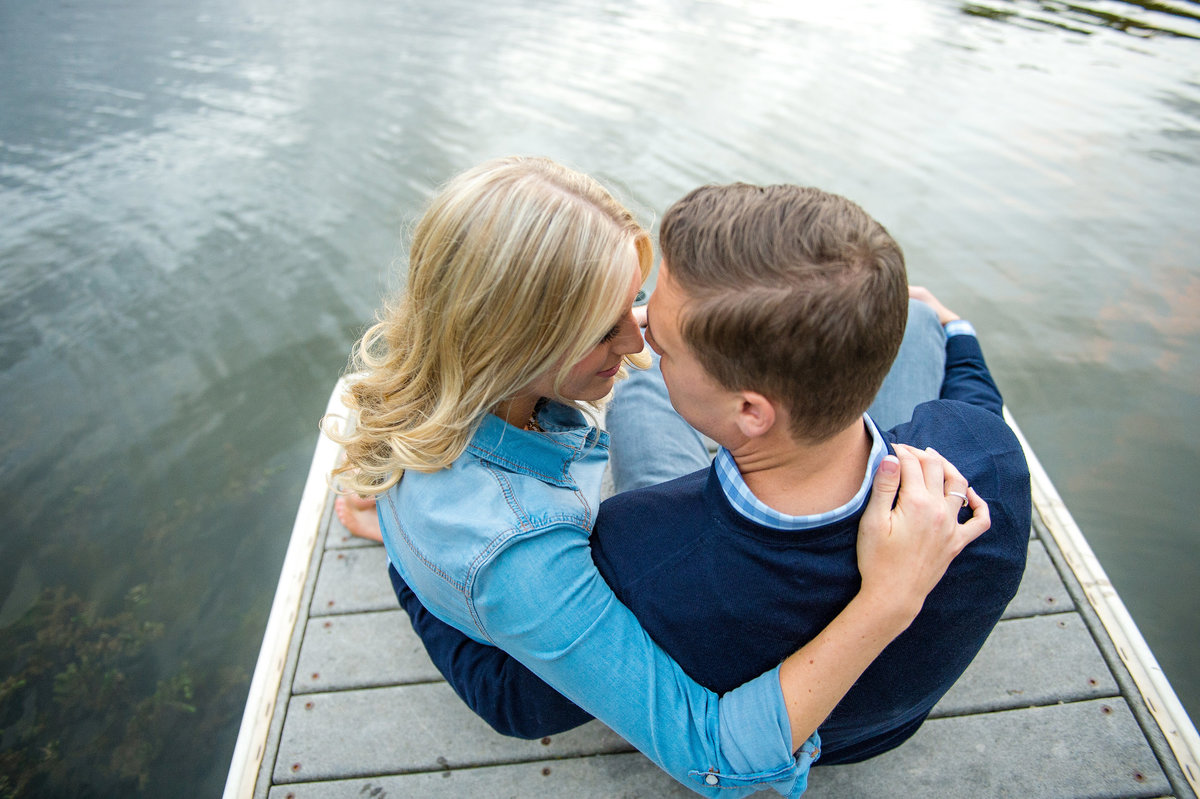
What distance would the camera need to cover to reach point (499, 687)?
1758 mm

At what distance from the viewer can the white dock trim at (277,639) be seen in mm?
1998

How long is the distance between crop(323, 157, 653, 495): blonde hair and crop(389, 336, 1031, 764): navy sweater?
0.39 meters

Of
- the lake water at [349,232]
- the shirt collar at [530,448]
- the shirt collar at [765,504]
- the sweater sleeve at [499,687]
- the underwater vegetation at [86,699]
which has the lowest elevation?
the underwater vegetation at [86,699]

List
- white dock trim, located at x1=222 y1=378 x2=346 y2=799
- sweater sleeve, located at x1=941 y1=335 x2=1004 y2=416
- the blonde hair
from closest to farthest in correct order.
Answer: the blonde hair
white dock trim, located at x1=222 y1=378 x2=346 y2=799
sweater sleeve, located at x1=941 y1=335 x2=1004 y2=416

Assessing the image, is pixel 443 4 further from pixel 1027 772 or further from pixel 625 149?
pixel 1027 772

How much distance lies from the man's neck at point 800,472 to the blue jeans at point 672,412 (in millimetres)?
810

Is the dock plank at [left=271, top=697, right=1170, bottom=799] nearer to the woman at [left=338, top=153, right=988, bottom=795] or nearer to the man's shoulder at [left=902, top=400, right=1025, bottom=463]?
the woman at [left=338, top=153, right=988, bottom=795]

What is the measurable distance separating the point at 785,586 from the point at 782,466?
218 millimetres

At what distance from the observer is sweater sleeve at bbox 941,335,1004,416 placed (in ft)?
7.36

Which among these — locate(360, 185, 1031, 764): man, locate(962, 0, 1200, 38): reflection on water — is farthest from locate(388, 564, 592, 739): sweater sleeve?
locate(962, 0, 1200, 38): reflection on water

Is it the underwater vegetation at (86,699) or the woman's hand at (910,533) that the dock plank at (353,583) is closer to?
the underwater vegetation at (86,699)

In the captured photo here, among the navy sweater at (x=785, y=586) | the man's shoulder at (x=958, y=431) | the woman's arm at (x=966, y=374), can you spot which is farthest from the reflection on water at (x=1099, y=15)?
the navy sweater at (x=785, y=586)

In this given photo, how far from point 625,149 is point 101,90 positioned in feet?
20.0

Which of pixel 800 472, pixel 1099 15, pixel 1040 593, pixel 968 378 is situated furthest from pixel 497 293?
pixel 1099 15
